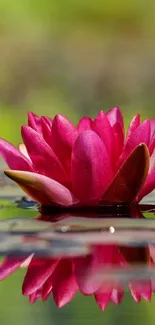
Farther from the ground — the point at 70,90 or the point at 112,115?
the point at 70,90

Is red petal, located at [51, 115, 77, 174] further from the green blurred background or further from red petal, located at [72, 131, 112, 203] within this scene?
the green blurred background

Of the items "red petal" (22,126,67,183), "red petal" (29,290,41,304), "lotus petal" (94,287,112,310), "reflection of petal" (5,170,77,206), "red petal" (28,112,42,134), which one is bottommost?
"lotus petal" (94,287,112,310)

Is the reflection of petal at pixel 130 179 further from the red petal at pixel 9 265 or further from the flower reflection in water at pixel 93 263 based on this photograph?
the red petal at pixel 9 265

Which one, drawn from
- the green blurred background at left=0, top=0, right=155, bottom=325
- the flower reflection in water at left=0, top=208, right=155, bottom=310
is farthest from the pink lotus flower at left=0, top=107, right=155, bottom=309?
the green blurred background at left=0, top=0, right=155, bottom=325

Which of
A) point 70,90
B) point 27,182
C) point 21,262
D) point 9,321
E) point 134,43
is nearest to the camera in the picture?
point 9,321

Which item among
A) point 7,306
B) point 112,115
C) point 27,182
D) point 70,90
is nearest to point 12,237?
point 27,182

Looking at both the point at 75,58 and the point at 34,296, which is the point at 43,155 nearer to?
the point at 34,296

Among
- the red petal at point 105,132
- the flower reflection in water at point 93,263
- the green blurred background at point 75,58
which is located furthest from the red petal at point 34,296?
the green blurred background at point 75,58

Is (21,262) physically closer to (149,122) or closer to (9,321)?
(9,321)
